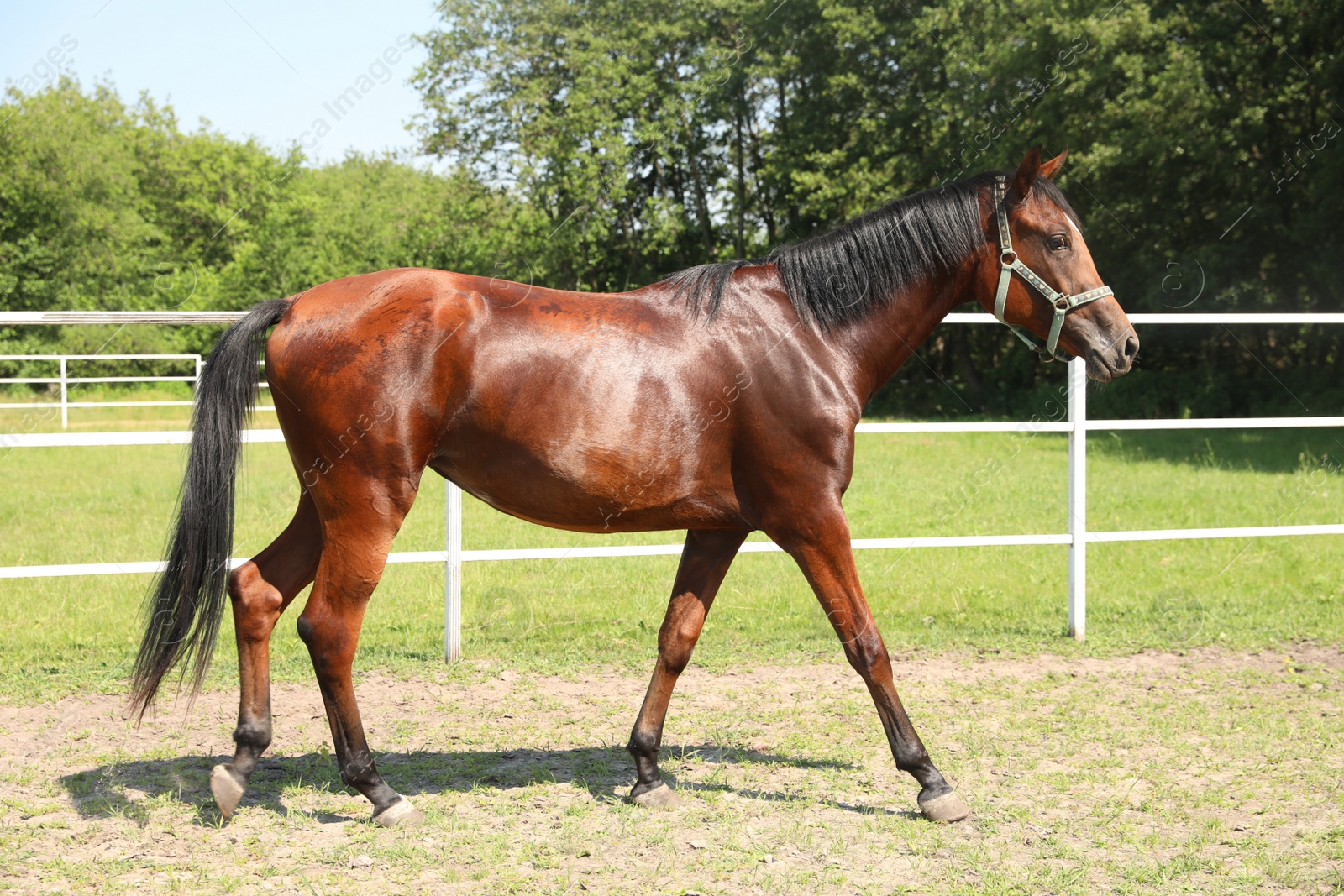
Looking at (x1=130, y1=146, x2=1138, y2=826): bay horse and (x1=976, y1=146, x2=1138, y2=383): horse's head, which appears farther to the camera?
(x1=976, y1=146, x2=1138, y2=383): horse's head

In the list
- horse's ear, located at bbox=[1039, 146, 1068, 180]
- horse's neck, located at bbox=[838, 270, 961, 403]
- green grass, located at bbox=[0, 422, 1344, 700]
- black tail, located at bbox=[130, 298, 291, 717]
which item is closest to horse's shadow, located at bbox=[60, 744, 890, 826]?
black tail, located at bbox=[130, 298, 291, 717]

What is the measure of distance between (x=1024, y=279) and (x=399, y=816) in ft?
8.95

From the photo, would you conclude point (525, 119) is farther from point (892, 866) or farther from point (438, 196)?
point (892, 866)

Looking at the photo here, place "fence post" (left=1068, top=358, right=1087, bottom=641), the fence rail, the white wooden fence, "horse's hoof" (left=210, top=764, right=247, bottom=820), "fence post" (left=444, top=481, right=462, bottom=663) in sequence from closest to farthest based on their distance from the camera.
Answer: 1. "horse's hoof" (left=210, top=764, right=247, bottom=820)
2. the white wooden fence
3. "fence post" (left=444, top=481, right=462, bottom=663)
4. "fence post" (left=1068, top=358, right=1087, bottom=641)
5. the fence rail

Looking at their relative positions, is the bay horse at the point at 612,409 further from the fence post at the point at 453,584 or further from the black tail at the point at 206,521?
the fence post at the point at 453,584

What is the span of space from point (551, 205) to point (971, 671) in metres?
23.8

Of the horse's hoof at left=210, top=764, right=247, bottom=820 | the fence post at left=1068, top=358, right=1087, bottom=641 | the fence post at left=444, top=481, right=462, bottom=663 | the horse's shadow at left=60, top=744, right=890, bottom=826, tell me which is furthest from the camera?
the fence post at left=1068, top=358, right=1087, bottom=641

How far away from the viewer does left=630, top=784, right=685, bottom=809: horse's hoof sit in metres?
3.37

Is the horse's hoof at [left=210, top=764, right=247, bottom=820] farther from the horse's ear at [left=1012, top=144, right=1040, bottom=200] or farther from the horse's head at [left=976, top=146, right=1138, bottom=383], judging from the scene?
the horse's ear at [left=1012, top=144, right=1040, bottom=200]

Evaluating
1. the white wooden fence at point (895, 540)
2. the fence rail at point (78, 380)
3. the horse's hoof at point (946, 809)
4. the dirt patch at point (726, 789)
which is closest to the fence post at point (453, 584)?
the white wooden fence at point (895, 540)

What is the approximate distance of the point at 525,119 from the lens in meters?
27.3

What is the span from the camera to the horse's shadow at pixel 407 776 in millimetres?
3316

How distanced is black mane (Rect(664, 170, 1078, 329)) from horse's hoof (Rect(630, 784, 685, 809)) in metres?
1.69

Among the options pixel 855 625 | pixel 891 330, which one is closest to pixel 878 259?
pixel 891 330
